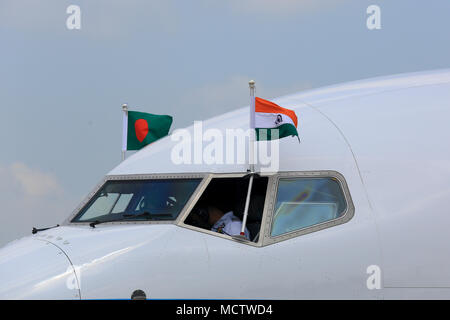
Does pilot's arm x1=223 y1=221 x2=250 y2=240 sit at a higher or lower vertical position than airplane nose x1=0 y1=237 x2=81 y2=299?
higher

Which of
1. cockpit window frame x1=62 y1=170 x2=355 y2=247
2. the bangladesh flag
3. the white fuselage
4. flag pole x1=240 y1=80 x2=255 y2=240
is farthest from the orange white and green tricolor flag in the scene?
the bangladesh flag

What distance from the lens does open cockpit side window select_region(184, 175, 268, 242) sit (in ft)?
25.9

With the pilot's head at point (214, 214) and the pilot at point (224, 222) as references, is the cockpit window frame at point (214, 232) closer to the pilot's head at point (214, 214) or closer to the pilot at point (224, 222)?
the pilot at point (224, 222)

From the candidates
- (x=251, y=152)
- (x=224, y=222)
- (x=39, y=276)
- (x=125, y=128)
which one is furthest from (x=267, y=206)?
(x=125, y=128)

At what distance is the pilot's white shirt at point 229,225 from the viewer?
25.6 ft

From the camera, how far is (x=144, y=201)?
828cm

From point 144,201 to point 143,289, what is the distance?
5.13 feet

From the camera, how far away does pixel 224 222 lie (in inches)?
315

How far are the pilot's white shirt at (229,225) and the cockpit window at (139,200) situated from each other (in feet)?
1.90

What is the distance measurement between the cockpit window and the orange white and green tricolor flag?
1197 mm

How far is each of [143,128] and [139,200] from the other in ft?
10.9

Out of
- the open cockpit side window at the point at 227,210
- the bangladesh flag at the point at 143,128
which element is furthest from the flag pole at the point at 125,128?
the open cockpit side window at the point at 227,210

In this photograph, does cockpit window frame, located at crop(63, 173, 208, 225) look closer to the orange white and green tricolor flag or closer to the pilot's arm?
the pilot's arm
